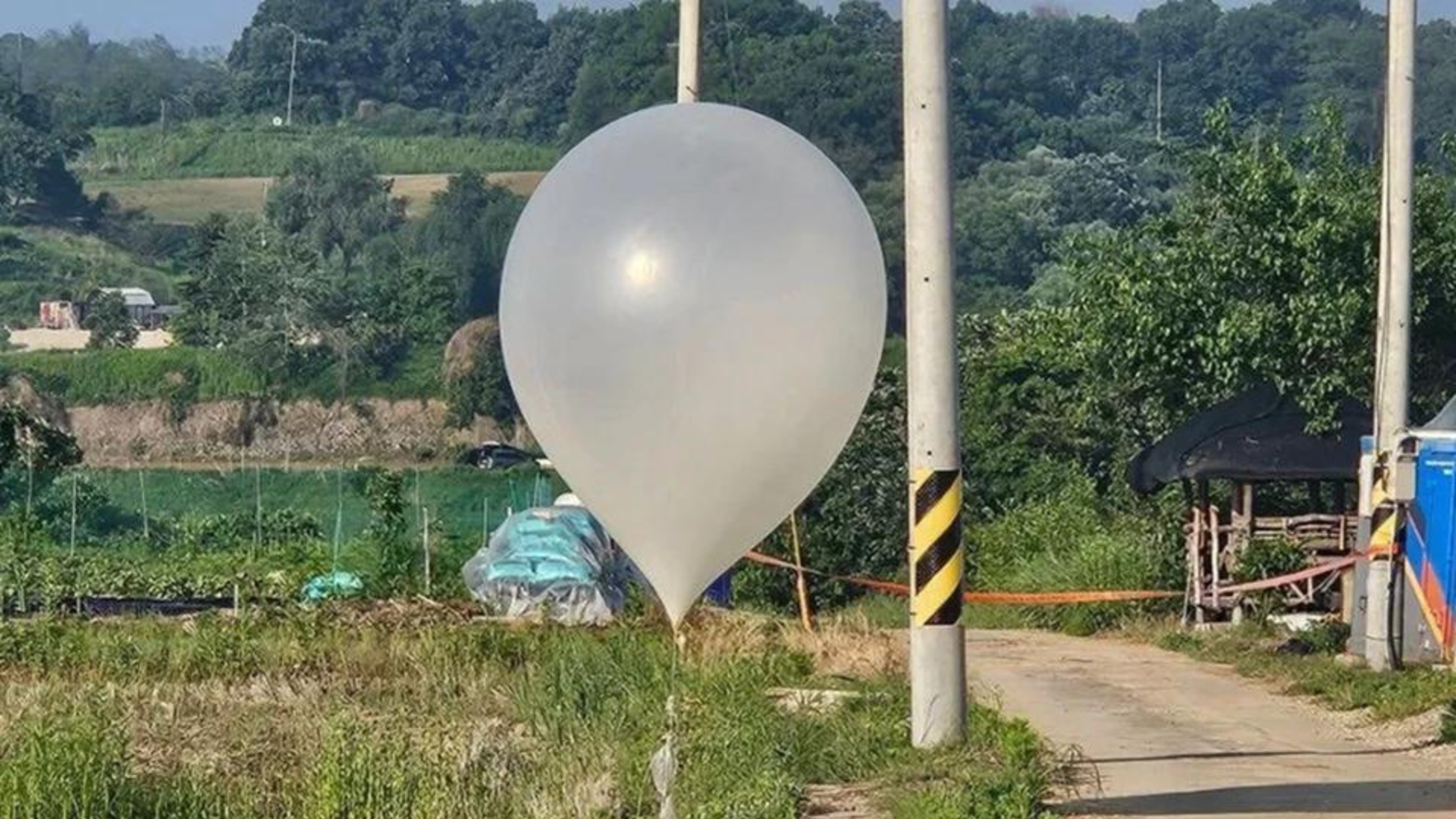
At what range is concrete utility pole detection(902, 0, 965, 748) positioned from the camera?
13.7 meters

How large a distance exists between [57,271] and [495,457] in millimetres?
36287

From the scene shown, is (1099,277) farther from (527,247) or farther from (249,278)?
(249,278)

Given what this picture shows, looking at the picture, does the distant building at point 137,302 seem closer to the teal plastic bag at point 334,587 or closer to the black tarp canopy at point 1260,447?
the teal plastic bag at point 334,587

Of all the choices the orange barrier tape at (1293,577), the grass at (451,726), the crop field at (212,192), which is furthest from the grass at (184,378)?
the grass at (451,726)

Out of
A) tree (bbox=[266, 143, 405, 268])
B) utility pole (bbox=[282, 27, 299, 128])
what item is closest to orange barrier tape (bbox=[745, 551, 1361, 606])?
tree (bbox=[266, 143, 405, 268])

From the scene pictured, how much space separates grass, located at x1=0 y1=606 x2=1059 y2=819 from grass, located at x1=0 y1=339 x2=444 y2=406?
4896 centimetres

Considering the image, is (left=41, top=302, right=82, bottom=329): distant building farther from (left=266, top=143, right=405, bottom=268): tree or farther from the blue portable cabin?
the blue portable cabin

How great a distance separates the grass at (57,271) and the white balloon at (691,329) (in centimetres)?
7671

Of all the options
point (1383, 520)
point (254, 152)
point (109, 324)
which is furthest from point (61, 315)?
point (1383, 520)

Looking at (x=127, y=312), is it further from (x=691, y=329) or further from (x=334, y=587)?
(x=691, y=329)

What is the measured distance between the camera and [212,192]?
106875 mm

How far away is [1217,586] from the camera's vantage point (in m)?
26.4

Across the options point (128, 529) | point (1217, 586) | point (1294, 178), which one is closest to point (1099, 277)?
point (1294, 178)

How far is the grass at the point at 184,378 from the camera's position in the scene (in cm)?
7038
